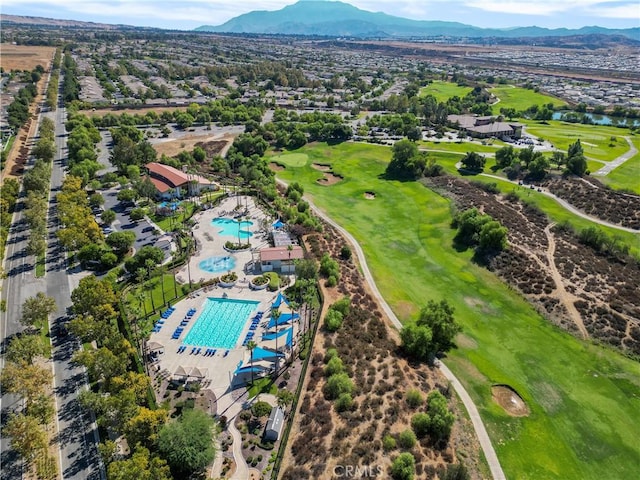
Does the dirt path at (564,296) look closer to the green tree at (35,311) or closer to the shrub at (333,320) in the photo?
the shrub at (333,320)

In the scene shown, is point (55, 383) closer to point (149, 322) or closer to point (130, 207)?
point (149, 322)

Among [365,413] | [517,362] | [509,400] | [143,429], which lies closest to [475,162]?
[517,362]

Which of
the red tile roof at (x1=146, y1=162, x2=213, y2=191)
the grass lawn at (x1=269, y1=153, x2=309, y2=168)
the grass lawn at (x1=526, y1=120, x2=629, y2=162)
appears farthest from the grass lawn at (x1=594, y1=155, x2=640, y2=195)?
the red tile roof at (x1=146, y1=162, x2=213, y2=191)

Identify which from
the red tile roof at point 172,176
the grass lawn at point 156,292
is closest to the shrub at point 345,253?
the grass lawn at point 156,292

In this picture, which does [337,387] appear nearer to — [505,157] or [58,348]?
[58,348]

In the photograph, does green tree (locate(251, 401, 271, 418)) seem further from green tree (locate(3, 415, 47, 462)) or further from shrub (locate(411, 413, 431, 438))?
green tree (locate(3, 415, 47, 462))

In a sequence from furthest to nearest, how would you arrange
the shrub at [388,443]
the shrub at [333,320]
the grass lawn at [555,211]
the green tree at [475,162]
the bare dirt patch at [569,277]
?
the green tree at [475,162], the grass lawn at [555,211], the bare dirt patch at [569,277], the shrub at [333,320], the shrub at [388,443]
